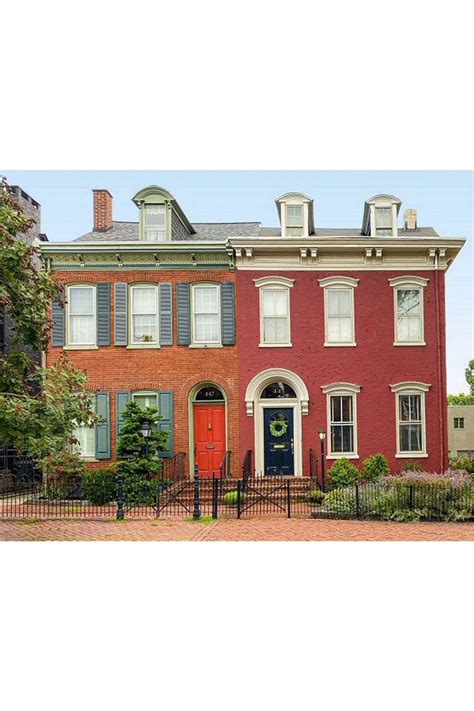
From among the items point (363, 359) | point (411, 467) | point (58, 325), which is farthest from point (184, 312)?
point (411, 467)

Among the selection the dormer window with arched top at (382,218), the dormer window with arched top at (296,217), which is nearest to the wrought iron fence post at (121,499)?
the dormer window with arched top at (296,217)

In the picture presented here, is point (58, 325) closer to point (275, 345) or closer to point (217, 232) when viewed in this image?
point (217, 232)

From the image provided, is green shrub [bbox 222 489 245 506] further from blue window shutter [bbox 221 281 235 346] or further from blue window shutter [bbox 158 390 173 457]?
blue window shutter [bbox 221 281 235 346]

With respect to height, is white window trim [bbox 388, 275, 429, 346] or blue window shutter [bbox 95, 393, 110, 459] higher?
white window trim [bbox 388, 275, 429, 346]

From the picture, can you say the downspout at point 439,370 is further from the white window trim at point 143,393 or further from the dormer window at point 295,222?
the white window trim at point 143,393

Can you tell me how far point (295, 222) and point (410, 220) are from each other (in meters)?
2.73

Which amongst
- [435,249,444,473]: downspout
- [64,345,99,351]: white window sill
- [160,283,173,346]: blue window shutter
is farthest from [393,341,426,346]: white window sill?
[64,345,99,351]: white window sill

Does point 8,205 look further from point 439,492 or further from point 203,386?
point 439,492

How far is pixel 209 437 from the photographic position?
54.9 ft

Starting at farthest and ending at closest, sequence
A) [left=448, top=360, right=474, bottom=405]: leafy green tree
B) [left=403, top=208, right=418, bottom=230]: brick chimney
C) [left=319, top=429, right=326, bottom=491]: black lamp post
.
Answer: [left=403, top=208, right=418, bottom=230]: brick chimney, [left=319, top=429, right=326, bottom=491]: black lamp post, [left=448, top=360, right=474, bottom=405]: leafy green tree

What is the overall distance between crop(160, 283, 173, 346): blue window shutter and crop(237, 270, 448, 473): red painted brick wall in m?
1.62

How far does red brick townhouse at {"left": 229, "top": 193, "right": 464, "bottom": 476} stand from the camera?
16.5 m

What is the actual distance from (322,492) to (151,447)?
381 cm

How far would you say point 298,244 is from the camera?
16656mm
